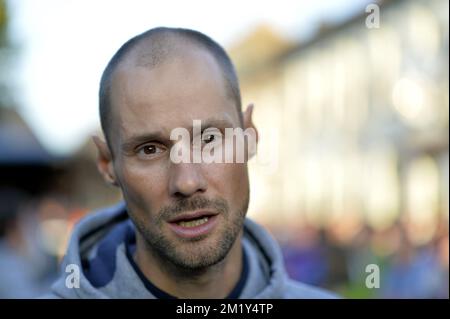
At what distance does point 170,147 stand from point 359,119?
33481mm

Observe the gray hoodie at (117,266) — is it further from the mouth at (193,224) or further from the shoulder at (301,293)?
the mouth at (193,224)

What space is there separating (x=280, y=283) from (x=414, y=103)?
2621 cm

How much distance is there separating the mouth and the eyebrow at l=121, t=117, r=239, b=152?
30 centimetres

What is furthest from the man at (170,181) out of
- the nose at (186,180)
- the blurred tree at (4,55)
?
the blurred tree at (4,55)

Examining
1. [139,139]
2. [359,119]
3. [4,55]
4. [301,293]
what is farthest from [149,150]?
[359,119]

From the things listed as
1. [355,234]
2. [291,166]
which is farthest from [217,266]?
[291,166]

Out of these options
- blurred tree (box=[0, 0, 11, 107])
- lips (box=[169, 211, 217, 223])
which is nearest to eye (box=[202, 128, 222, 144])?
lips (box=[169, 211, 217, 223])

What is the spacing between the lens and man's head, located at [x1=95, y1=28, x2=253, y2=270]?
8.82ft

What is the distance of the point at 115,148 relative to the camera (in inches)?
115

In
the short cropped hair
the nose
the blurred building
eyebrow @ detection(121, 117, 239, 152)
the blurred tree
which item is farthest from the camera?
the blurred building

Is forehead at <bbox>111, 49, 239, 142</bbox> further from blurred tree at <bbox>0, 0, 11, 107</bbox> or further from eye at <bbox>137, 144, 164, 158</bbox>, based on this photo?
blurred tree at <bbox>0, 0, 11, 107</bbox>

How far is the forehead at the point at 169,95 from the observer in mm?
2717

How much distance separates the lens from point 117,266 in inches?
117

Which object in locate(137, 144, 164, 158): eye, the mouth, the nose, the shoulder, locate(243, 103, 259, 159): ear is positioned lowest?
the shoulder
